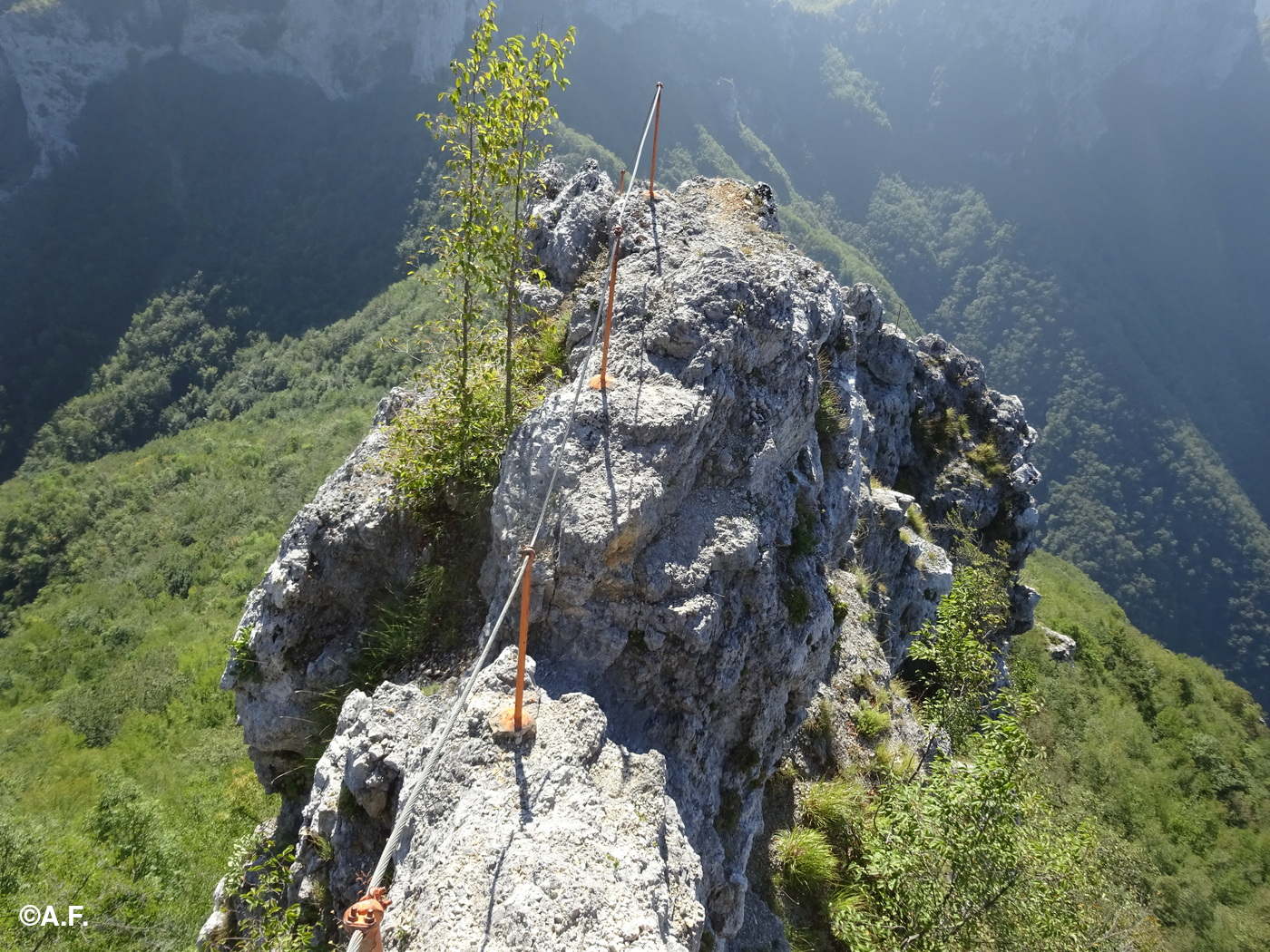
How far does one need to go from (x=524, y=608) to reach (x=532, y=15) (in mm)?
212947

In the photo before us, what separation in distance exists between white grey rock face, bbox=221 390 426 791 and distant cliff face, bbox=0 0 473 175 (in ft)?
504

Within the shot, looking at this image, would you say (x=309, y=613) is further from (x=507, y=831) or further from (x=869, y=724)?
(x=869, y=724)

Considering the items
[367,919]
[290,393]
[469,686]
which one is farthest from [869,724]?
[290,393]

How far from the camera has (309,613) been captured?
896 centimetres

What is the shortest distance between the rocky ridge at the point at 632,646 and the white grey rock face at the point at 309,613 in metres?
0.05

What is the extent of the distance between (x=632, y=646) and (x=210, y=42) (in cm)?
18833

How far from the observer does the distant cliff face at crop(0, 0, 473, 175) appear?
122 metres

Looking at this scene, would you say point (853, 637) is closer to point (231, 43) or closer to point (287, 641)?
point (287, 641)

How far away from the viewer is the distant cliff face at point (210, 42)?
401 ft

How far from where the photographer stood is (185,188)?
128 metres

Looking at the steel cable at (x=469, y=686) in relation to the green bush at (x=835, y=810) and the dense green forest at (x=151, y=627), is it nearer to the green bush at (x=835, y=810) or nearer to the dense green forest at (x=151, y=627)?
the dense green forest at (x=151, y=627)

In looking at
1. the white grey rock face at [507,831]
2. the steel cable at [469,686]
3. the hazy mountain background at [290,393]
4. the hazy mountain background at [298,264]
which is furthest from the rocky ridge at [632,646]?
the hazy mountain background at [298,264]

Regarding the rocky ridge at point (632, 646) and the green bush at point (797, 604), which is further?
the green bush at point (797, 604)

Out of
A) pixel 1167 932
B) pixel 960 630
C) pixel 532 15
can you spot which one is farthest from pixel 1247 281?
pixel 960 630
